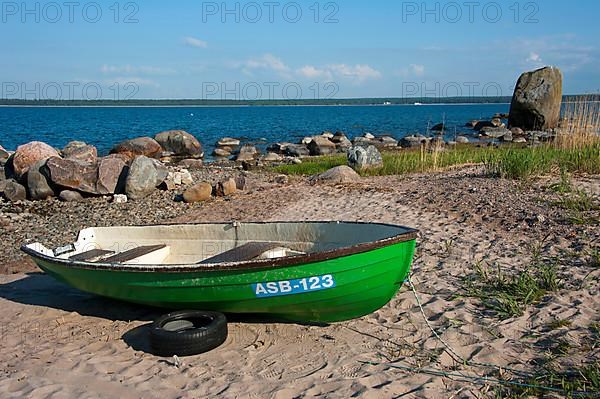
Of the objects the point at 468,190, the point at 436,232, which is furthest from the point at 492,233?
the point at 468,190

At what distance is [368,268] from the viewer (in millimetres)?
5723

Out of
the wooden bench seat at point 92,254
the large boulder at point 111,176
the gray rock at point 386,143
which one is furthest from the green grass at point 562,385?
the gray rock at point 386,143

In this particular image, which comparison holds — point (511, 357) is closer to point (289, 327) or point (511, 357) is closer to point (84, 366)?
point (289, 327)

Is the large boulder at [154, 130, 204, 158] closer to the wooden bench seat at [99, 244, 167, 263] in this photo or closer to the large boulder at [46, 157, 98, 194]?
the large boulder at [46, 157, 98, 194]

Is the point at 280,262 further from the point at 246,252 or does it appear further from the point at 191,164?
the point at 191,164

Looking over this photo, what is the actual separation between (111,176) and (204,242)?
8226mm

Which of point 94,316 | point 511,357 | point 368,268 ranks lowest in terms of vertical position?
point 94,316

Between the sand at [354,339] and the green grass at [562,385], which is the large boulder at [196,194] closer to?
the sand at [354,339]

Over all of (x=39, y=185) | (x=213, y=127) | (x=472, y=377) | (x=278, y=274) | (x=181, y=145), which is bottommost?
(x=213, y=127)

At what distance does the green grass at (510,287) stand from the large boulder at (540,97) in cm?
2765

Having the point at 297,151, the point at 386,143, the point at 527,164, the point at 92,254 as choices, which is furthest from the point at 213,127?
the point at 92,254

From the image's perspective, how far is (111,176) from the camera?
1539 cm

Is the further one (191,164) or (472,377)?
(191,164)

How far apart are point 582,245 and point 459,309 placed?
8.43 ft
